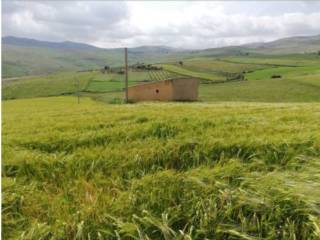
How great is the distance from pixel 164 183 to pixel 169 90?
3935 centimetres

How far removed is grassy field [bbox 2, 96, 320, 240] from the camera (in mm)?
3146

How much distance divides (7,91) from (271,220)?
404 ft

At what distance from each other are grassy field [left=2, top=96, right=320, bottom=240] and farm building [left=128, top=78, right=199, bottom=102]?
121ft

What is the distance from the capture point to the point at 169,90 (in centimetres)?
4300

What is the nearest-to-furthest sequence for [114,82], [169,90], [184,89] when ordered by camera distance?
[169,90], [184,89], [114,82]

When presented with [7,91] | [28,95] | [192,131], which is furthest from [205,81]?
[192,131]

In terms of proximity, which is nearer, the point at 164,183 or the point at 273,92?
the point at 164,183

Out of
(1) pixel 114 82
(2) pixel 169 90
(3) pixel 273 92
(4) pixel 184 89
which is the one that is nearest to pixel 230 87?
(3) pixel 273 92

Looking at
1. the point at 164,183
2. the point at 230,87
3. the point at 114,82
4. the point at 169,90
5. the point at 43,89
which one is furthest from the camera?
the point at 43,89

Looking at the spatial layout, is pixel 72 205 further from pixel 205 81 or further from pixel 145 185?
pixel 205 81

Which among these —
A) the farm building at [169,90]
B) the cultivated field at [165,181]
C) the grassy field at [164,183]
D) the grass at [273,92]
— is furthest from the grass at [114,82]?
the grassy field at [164,183]

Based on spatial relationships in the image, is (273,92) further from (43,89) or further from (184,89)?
(43,89)

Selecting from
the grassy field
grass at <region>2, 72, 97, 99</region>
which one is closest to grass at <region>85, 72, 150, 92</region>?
grass at <region>2, 72, 97, 99</region>

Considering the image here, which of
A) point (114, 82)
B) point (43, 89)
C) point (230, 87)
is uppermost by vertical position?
point (230, 87)
